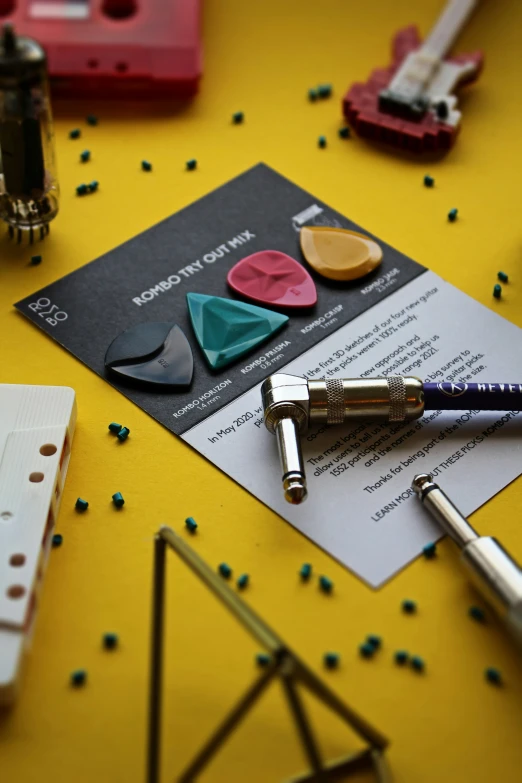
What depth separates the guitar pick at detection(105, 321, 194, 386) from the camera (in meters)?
1.02

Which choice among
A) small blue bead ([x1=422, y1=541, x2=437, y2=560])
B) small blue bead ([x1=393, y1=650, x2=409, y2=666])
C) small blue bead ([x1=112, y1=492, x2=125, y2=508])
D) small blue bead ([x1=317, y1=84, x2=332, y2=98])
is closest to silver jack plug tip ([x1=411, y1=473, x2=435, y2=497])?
small blue bead ([x1=422, y1=541, x2=437, y2=560])

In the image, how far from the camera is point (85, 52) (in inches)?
50.4

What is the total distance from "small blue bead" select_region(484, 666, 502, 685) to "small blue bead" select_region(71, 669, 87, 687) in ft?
1.07

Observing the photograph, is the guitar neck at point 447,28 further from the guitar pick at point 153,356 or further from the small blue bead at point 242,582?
the small blue bead at point 242,582

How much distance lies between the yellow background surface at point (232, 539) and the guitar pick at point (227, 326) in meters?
0.10

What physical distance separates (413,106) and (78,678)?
80cm

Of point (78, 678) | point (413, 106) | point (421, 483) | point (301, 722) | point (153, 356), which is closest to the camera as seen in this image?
point (301, 722)

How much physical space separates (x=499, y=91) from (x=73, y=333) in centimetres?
68

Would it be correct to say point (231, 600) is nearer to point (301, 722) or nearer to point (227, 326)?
point (301, 722)

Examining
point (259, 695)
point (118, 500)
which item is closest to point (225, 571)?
point (118, 500)

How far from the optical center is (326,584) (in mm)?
868

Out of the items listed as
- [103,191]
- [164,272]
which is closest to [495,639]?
[164,272]

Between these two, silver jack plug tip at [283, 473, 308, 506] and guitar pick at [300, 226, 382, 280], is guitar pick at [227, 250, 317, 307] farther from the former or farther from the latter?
silver jack plug tip at [283, 473, 308, 506]

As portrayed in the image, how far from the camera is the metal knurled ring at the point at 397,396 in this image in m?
0.97
